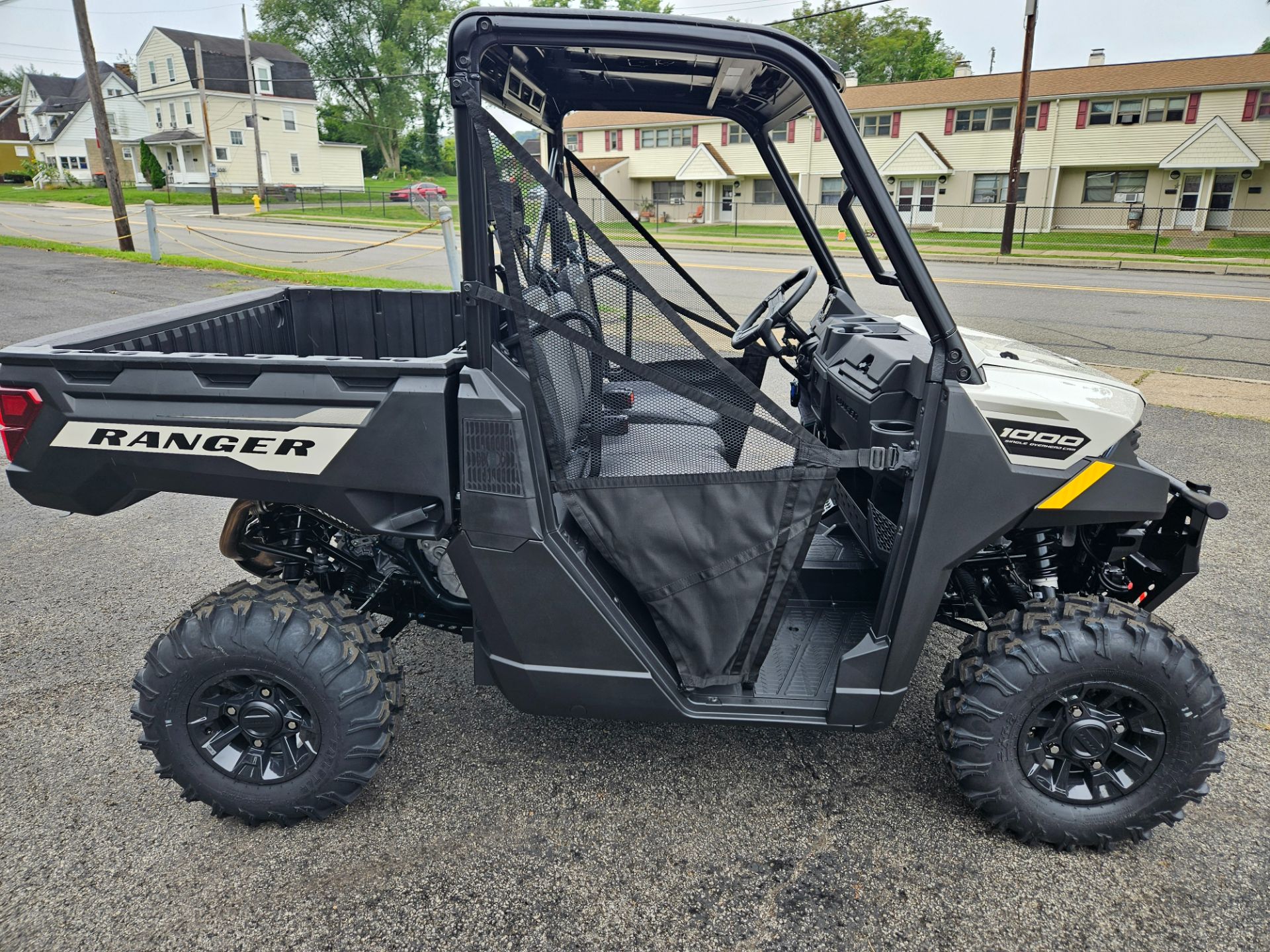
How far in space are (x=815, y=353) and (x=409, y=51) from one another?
222ft

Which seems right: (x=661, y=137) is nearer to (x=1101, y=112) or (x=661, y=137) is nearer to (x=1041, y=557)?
(x=1041, y=557)

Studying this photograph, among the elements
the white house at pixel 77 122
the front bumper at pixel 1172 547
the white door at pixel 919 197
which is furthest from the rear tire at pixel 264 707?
the white house at pixel 77 122

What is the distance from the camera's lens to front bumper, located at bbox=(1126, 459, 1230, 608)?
2.68 m

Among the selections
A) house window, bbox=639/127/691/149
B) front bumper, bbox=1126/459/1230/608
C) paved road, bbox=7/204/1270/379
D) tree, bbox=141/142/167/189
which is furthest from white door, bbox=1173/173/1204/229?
tree, bbox=141/142/167/189

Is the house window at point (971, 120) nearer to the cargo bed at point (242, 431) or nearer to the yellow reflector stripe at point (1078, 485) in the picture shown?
the yellow reflector stripe at point (1078, 485)

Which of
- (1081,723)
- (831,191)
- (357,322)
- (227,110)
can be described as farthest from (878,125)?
(1081,723)

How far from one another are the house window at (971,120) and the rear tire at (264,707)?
39.5 m

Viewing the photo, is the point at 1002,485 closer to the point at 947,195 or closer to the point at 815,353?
the point at 815,353

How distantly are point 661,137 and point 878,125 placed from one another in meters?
38.4

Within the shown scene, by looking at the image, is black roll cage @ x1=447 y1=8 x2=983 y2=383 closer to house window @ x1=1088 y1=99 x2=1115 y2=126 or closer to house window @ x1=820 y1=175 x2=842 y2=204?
house window @ x1=820 y1=175 x2=842 y2=204

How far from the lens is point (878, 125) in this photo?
3819 cm

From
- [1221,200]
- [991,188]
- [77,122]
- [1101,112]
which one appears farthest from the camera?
[77,122]

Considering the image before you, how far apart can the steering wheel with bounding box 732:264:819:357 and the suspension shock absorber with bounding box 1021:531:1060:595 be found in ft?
3.88

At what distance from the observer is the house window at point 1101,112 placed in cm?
3450
